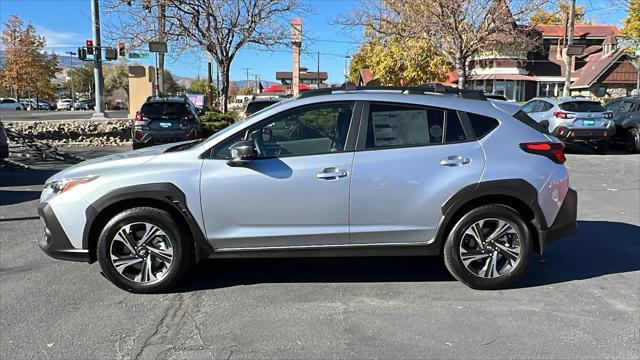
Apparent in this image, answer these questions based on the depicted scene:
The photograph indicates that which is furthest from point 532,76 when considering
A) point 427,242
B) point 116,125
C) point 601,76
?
point 427,242

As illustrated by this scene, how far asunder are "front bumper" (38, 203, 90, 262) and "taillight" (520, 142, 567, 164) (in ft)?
12.7

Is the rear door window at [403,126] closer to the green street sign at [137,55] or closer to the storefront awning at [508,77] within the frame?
the green street sign at [137,55]

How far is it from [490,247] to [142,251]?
117 inches

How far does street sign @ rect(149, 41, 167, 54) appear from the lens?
1631 cm

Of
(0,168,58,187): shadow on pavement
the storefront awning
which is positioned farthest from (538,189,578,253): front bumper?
the storefront awning

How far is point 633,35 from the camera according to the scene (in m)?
25.8

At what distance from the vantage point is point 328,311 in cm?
414

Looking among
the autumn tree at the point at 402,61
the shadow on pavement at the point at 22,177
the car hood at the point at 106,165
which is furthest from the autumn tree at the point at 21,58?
the car hood at the point at 106,165

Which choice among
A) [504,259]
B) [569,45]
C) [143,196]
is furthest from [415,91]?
[569,45]

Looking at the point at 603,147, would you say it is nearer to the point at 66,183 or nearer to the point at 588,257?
the point at 588,257

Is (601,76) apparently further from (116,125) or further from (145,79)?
(116,125)

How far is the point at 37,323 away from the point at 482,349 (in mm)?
3257

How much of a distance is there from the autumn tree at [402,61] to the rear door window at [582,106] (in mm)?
6426

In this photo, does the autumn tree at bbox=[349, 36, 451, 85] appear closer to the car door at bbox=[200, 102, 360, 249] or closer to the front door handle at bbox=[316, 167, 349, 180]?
the car door at bbox=[200, 102, 360, 249]
